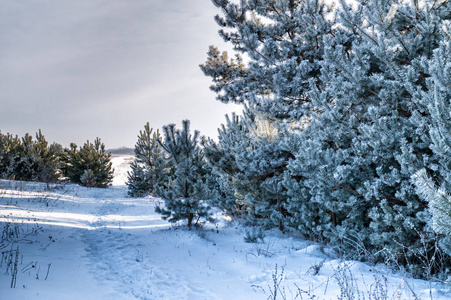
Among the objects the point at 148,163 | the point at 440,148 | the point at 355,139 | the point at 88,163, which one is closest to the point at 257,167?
the point at 355,139

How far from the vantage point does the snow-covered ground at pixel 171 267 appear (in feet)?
12.3

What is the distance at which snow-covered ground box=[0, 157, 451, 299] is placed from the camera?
148 inches

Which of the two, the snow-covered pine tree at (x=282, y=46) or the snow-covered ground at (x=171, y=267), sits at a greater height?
the snow-covered pine tree at (x=282, y=46)

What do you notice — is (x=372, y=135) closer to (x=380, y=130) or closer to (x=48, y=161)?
(x=380, y=130)

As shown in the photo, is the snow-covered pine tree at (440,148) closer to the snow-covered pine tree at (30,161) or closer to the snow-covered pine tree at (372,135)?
the snow-covered pine tree at (372,135)

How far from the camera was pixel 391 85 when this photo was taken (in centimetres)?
483

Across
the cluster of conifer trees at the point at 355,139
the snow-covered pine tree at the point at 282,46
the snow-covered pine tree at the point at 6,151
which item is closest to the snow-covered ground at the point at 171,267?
the cluster of conifer trees at the point at 355,139

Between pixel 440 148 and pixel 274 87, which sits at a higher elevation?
pixel 274 87

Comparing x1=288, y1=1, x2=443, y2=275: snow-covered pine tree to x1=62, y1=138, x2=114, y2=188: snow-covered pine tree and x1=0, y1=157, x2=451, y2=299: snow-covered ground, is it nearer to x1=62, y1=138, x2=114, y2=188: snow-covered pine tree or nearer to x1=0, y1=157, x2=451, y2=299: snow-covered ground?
x1=0, y1=157, x2=451, y2=299: snow-covered ground

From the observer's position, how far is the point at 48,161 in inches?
840

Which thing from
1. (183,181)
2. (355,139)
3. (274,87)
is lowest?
(183,181)

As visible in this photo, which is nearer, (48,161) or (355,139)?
→ (355,139)

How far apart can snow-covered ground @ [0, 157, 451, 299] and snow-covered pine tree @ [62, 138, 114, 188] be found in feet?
47.0

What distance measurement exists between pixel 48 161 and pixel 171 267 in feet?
66.5
